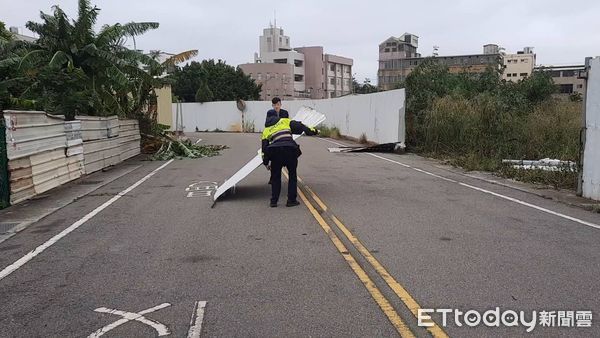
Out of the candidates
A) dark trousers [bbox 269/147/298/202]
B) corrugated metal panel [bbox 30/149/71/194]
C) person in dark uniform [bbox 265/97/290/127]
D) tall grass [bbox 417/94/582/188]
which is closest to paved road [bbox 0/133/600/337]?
dark trousers [bbox 269/147/298/202]

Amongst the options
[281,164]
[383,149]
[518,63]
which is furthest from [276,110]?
[518,63]

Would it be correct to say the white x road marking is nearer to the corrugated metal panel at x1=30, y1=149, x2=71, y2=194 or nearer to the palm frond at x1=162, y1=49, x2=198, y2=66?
the corrugated metal panel at x1=30, y1=149, x2=71, y2=194

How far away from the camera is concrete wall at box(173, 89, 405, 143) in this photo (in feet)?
81.2

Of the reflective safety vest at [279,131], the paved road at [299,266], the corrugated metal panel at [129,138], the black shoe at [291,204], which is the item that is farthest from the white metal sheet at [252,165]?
the corrugated metal panel at [129,138]

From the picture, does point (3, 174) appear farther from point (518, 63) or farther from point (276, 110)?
point (518, 63)

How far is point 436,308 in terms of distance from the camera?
4.91 meters

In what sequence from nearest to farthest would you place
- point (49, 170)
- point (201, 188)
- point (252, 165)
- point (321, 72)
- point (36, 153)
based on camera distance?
1. point (252, 165)
2. point (36, 153)
3. point (201, 188)
4. point (49, 170)
5. point (321, 72)

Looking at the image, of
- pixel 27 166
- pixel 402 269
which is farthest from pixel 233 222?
pixel 27 166

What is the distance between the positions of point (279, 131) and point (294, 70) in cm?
10879

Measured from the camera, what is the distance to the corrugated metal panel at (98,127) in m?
16.3

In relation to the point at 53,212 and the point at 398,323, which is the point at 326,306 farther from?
the point at 53,212

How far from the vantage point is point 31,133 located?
1209 centimetres

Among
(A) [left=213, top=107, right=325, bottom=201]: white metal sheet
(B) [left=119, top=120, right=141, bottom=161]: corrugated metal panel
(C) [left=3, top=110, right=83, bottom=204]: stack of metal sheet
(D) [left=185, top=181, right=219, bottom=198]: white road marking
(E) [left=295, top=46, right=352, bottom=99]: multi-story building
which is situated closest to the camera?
(A) [left=213, top=107, right=325, bottom=201]: white metal sheet

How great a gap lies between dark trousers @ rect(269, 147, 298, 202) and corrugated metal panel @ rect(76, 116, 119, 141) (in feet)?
26.8
